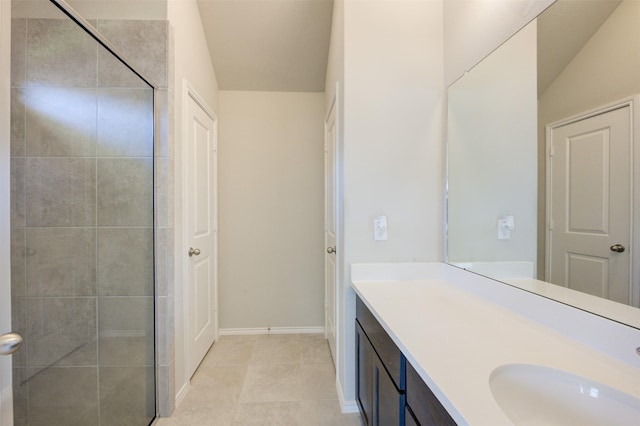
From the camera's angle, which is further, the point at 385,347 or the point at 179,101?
the point at 179,101

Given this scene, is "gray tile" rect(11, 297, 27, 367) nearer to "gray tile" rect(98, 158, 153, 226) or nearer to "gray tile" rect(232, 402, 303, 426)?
"gray tile" rect(98, 158, 153, 226)

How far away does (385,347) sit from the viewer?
1110 mm

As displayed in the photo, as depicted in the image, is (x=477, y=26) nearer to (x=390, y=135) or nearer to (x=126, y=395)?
(x=390, y=135)

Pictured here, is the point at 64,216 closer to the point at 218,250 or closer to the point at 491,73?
the point at 218,250

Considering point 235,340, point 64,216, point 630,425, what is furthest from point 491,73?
point 235,340

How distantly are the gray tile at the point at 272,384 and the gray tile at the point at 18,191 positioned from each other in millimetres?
1584

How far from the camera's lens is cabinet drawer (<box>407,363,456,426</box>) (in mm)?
682

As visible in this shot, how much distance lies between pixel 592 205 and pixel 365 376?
3.95 feet

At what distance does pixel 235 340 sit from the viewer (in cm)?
268

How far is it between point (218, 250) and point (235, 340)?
885mm

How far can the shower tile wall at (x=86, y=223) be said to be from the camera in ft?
3.57

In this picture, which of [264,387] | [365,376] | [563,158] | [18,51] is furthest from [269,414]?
[18,51]

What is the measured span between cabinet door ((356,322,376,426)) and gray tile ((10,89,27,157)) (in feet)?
5.30

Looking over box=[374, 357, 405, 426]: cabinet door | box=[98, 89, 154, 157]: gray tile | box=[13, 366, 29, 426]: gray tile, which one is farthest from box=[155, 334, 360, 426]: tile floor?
box=[98, 89, 154, 157]: gray tile
